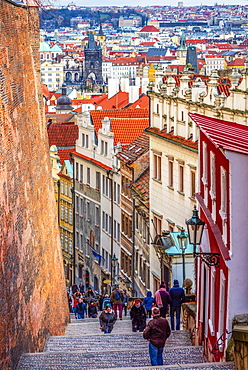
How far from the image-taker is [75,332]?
2084cm

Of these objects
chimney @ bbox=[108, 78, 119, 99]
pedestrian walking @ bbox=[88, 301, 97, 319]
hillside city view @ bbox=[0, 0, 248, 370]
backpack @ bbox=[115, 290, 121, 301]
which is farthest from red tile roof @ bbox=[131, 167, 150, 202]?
chimney @ bbox=[108, 78, 119, 99]

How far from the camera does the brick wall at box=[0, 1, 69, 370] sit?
13.5 metres

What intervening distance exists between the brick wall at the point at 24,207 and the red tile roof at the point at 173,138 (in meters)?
7.99

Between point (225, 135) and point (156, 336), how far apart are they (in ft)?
9.22

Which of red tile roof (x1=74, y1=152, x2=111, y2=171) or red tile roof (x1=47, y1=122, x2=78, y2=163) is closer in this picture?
red tile roof (x1=74, y1=152, x2=111, y2=171)

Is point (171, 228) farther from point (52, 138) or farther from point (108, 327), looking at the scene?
point (52, 138)

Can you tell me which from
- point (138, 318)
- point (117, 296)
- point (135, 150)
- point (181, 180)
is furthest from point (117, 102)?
point (138, 318)

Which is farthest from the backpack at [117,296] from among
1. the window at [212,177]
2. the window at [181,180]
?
the window at [212,177]

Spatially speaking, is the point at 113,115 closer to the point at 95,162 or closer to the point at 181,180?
the point at 95,162

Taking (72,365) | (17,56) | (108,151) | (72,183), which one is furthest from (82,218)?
(72,365)

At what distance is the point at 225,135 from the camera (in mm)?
12992

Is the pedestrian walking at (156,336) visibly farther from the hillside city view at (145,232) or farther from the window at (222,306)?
the window at (222,306)

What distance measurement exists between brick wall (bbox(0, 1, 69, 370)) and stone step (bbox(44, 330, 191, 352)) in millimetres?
404

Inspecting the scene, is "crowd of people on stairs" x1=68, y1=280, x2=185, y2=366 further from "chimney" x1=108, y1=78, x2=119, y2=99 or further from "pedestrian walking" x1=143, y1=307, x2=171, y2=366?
"chimney" x1=108, y1=78, x2=119, y2=99
